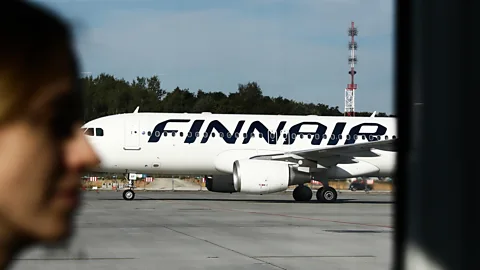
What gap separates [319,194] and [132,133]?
713 centimetres

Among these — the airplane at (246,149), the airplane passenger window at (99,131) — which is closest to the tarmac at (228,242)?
the airplane at (246,149)

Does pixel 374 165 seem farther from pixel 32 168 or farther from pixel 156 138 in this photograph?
pixel 32 168

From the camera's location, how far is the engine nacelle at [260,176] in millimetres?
22766

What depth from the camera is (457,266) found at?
4.88ft

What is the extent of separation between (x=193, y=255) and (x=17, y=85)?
876cm

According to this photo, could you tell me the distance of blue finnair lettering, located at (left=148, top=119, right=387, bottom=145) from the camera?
79.3ft

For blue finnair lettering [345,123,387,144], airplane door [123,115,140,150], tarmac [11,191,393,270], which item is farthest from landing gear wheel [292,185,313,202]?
tarmac [11,191,393,270]

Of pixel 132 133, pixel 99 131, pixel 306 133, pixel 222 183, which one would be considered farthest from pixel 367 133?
pixel 99 131

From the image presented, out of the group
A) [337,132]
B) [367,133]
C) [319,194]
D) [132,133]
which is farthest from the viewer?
[367,133]

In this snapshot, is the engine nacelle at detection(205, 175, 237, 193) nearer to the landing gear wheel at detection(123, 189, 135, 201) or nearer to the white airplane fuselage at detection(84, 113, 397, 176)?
the white airplane fuselage at detection(84, 113, 397, 176)

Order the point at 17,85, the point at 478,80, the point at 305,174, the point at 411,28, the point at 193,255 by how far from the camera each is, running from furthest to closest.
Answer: the point at 305,174
the point at 193,255
the point at 411,28
the point at 478,80
the point at 17,85

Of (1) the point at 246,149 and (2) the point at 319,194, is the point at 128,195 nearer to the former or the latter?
(1) the point at 246,149

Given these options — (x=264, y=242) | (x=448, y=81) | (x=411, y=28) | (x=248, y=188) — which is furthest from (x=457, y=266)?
(x=248, y=188)

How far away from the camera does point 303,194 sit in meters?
25.6
